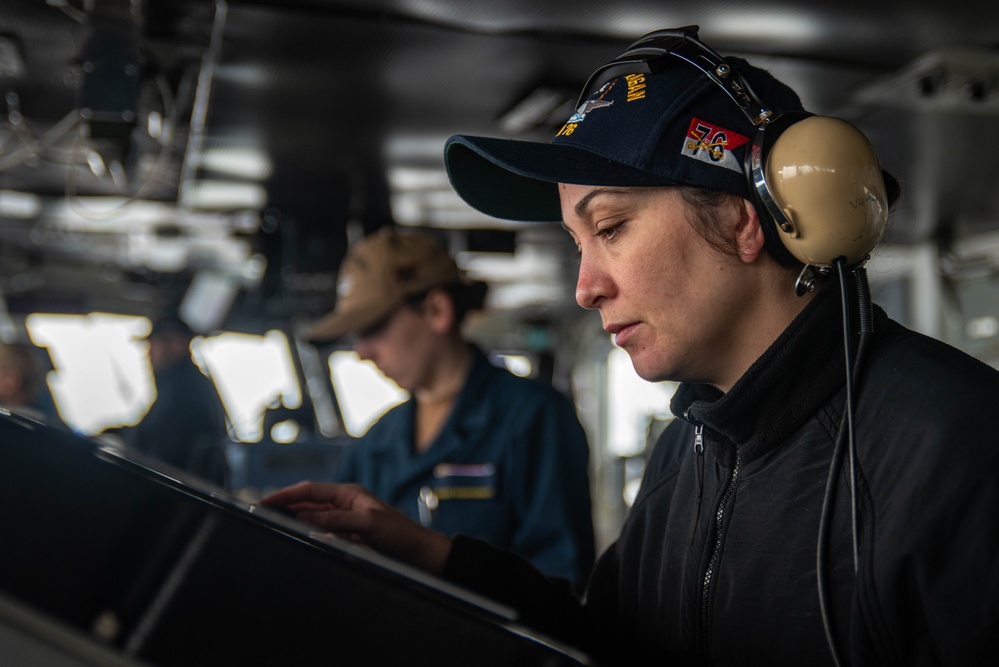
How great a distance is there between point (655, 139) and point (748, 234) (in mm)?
143

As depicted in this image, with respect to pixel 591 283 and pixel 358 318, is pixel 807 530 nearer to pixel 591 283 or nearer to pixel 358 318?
pixel 591 283

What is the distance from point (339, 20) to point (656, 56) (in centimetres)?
226

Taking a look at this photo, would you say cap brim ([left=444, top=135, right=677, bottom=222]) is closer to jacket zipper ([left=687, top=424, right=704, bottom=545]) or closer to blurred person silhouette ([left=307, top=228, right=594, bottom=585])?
jacket zipper ([left=687, top=424, right=704, bottom=545])

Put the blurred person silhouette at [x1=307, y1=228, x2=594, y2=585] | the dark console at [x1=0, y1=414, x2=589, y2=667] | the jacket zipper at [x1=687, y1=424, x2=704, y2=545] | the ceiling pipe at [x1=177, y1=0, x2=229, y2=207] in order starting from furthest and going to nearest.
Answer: the ceiling pipe at [x1=177, y1=0, x2=229, y2=207]
the blurred person silhouette at [x1=307, y1=228, x2=594, y2=585]
the jacket zipper at [x1=687, y1=424, x2=704, y2=545]
the dark console at [x1=0, y1=414, x2=589, y2=667]

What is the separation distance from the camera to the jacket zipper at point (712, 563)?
35.9 inches

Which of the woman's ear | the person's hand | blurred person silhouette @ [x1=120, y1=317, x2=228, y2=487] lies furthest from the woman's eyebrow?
blurred person silhouette @ [x1=120, y1=317, x2=228, y2=487]

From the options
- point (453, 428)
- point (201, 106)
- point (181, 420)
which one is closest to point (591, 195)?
point (453, 428)

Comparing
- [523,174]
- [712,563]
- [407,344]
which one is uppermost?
[523,174]

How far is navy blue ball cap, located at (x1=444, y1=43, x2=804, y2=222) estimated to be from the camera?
0.89m

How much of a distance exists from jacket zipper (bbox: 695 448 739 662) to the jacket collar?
5cm

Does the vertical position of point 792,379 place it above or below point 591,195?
below

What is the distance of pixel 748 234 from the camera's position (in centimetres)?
93

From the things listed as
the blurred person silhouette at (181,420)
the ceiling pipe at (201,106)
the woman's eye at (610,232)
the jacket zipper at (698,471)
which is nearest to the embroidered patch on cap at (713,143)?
the woman's eye at (610,232)

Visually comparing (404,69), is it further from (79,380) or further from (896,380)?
(79,380)
